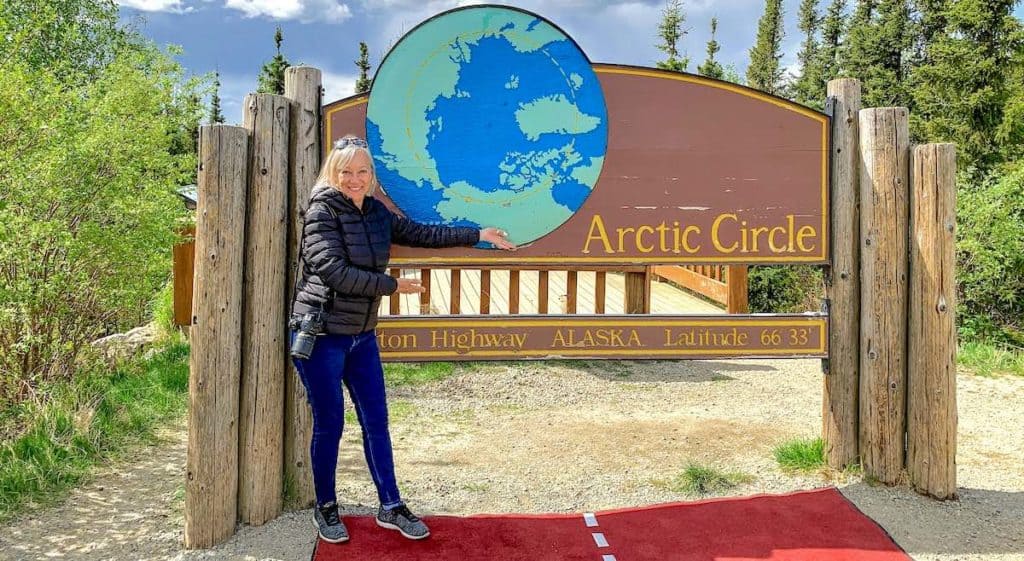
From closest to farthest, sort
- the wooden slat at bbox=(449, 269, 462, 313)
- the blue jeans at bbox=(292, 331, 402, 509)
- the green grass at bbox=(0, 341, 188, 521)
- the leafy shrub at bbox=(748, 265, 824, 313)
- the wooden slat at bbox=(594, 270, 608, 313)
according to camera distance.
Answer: the blue jeans at bbox=(292, 331, 402, 509) → the green grass at bbox=(0, 341, 188, 521) → the wooden slat at bbox=(594, 270, 608, 313) → the wooden slat at bbox=(449, 269, 462, 313) → the leafy shrub at bbox=(748, 265, 824, 313)

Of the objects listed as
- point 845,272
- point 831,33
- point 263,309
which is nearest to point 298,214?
point 263,309

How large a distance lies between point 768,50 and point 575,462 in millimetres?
39341

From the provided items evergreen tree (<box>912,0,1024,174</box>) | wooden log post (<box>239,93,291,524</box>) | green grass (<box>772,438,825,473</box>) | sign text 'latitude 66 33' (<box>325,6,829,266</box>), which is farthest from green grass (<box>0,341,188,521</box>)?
evergreen tree (<box>912,0,1024,174</box>)

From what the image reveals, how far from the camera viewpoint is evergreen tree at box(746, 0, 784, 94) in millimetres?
38281

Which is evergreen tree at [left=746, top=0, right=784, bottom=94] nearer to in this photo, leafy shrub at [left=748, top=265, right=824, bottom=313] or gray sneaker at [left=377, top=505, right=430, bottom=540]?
leafy shrub at [left=748, top=265, right=824, bottom=313]

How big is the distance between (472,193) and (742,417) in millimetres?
3350

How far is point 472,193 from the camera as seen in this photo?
387 centimetres

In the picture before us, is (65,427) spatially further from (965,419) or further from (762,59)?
(762,59)

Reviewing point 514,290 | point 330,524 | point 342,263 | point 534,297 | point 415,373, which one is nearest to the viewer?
point 342,263

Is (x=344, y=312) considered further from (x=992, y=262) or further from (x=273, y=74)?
(x=273, y=74)

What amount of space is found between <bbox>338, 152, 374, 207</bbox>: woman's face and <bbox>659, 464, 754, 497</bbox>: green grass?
8.23 ft

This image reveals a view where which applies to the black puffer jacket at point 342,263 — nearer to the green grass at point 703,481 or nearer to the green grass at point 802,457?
the green grass at point 703,481

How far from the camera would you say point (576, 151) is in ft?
12.9

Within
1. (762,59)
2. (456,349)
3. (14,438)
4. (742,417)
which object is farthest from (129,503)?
(762,59)
